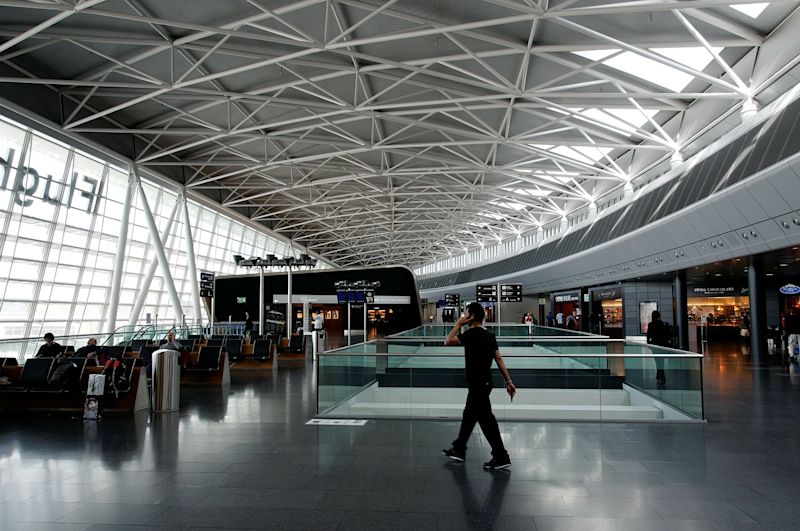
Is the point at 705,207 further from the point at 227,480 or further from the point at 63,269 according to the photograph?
the point at 63,269

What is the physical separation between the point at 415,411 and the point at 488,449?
9.22ft

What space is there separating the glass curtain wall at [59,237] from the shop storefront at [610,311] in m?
28.2

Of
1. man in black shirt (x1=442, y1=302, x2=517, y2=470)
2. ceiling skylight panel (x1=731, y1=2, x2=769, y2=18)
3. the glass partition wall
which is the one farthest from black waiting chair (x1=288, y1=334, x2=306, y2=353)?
ceiling skylight panel (x1=731, y1=2, x2=769, y2=18)

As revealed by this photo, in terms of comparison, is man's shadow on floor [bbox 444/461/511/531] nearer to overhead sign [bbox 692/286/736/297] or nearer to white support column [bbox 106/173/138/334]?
white support column [bbox 106/173/138/334]

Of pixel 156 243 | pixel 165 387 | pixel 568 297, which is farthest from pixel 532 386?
pixel 568 297

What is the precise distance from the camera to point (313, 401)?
10898 mm

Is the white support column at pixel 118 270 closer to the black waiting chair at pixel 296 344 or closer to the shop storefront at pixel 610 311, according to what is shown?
the black waiting chair at pixel 296 344

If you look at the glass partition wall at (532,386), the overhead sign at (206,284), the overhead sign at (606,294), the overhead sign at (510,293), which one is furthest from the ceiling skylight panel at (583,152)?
the glass partition wall at (532,386)

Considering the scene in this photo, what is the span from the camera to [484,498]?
4.96 meters

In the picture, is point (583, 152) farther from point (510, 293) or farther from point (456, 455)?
point (456, 455)

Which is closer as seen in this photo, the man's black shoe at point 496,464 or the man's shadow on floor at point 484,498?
the man's shadow on floor at point 484,498

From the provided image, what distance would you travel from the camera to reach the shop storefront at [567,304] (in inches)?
1682

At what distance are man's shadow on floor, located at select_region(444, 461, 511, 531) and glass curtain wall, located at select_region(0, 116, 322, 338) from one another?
75.6 ft

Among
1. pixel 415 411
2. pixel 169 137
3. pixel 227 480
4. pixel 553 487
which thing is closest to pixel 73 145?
pixel 169 137
